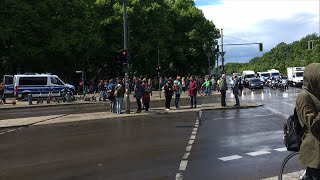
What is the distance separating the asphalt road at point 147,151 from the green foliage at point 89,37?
23.3m

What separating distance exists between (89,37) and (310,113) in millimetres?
47895

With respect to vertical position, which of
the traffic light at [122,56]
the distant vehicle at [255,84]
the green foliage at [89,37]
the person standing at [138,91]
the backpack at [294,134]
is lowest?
the backpack at [294,134]

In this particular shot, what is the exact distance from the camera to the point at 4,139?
14062 millimetres

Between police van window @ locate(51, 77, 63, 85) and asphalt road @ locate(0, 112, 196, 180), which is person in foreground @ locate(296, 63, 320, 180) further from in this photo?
police van window @ locate(51, 77, 63, 85)

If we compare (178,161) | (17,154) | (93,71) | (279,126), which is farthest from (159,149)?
(93,71)

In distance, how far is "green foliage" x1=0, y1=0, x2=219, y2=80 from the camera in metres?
47.3

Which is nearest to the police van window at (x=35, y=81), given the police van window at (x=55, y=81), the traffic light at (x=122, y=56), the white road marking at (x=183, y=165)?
the police van window at (x=55, y=81)

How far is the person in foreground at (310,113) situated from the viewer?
14.2 feet

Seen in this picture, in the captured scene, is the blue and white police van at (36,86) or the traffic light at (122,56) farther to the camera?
the blue and white police van at (36,86)

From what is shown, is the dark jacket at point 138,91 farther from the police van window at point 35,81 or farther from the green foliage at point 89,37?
the police van window at point 35,81

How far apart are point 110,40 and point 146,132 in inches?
1737

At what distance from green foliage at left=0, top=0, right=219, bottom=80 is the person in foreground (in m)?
33.8

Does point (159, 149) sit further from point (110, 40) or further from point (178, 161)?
point (110, 40)

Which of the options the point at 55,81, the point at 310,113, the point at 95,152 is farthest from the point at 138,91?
the point at 55,81
